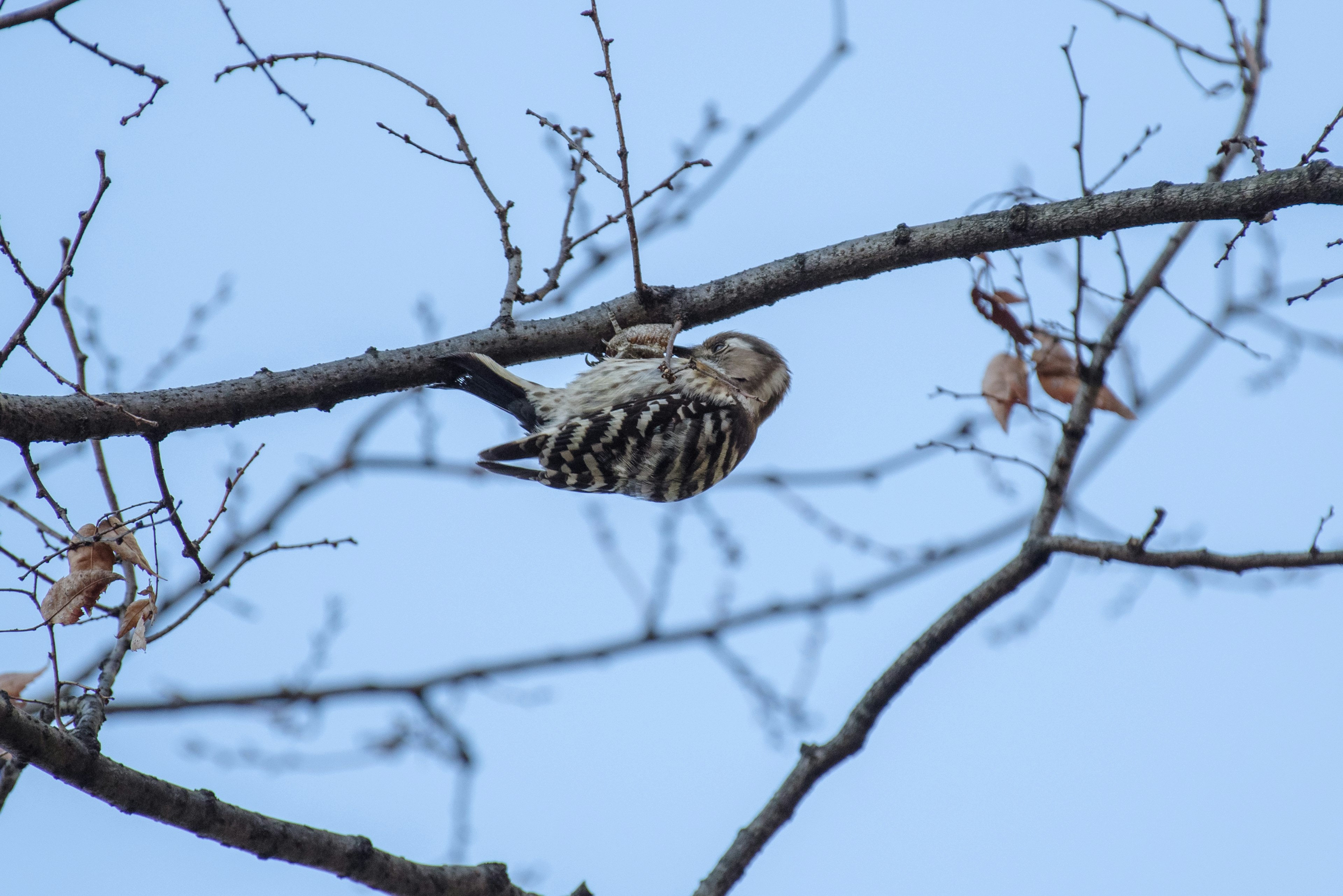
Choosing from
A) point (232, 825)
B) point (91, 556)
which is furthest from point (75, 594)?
point (232, 825)

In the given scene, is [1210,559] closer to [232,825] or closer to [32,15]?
[232,825]

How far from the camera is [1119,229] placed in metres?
3.42

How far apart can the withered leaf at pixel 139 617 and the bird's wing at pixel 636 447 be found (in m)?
1.93

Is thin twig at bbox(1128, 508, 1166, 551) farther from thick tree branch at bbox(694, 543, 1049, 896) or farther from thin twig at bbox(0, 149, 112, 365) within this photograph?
thin twig at bbox(0, 149, 112, 365)

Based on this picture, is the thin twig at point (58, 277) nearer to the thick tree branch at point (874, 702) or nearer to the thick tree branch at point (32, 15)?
the thick tree branch at point (32, 15)

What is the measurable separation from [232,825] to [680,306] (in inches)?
83.7

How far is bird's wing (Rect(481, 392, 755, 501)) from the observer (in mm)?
4586

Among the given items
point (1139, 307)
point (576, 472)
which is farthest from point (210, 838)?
point (1139, 307)

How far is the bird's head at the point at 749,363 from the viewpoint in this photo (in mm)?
A: 5449

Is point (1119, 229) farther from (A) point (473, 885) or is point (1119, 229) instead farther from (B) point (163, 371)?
(B) point (163, 371)

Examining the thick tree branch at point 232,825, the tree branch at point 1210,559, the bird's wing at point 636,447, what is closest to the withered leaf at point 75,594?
the thick tree branch at point 232,825

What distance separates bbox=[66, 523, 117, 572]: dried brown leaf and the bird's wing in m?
1.95

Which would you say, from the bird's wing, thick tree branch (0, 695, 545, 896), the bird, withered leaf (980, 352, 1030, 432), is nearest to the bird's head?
the bird

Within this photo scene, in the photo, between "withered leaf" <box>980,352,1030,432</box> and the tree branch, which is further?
"withered leaf" <box>980,352,1030,432</box>
